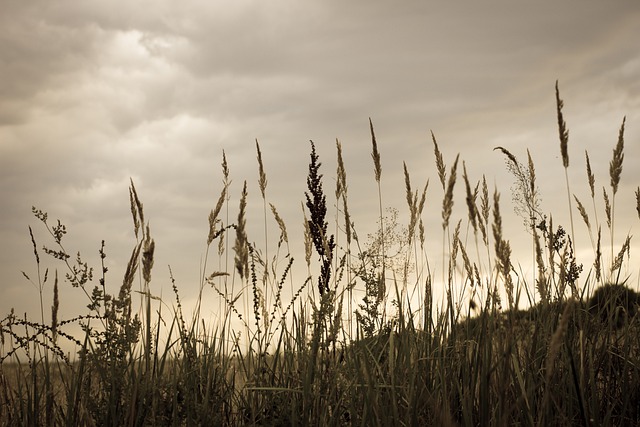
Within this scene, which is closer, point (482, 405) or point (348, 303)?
point (482, 405)

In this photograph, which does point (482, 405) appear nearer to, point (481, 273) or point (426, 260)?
point (481, 273)

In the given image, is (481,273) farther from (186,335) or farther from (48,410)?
(48,410)

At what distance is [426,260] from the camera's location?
12.9 ft

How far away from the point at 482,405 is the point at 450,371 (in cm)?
56

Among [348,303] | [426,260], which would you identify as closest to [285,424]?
[348,303]

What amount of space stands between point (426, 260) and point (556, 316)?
0.86 meters

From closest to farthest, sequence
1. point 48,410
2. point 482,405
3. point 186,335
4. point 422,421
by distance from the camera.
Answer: point 482,405 → point 422,421 → point 48,410 → point 186,335

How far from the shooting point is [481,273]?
342 centimetres

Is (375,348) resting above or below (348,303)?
below

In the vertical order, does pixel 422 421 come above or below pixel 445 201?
below

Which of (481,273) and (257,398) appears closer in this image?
(257,398)

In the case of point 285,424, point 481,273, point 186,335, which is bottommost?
point 285,424

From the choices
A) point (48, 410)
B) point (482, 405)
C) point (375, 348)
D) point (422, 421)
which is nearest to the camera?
point (482, 405)

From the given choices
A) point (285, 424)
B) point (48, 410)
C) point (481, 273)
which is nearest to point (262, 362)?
point (285, 424)
